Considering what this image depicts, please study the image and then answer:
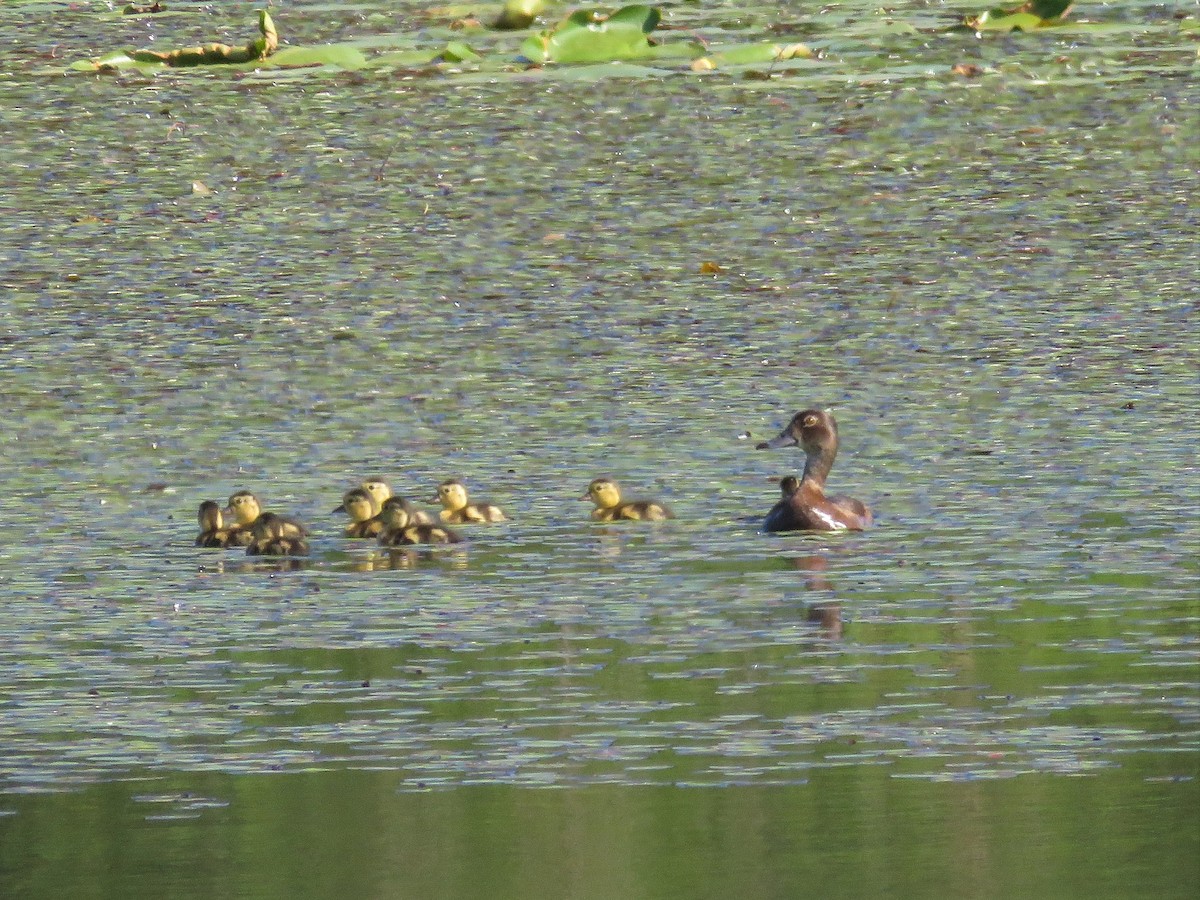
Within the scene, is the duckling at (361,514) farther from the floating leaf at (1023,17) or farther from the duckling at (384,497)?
the floating leaf at (1023,17)

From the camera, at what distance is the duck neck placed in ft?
27.5

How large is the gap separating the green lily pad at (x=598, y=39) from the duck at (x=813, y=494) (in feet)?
26.8

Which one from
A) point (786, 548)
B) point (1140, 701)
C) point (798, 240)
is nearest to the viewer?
point (1140, 701)

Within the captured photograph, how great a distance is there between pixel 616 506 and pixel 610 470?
724 millimetres

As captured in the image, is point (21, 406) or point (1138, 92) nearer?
point (21, 406)

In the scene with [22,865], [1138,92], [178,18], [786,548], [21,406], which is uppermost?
[178,18]

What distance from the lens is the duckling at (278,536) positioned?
7.98 meters

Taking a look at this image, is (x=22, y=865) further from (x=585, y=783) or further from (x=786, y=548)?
(x=786, y=548)

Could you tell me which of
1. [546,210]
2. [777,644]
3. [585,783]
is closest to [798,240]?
[546,210]

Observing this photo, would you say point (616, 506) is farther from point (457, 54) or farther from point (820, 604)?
point (457, 54)

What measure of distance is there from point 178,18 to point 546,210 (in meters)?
7.81

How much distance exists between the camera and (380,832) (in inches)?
210

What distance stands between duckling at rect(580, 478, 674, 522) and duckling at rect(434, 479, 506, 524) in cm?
26

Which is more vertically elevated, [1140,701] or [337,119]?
[337,119]
